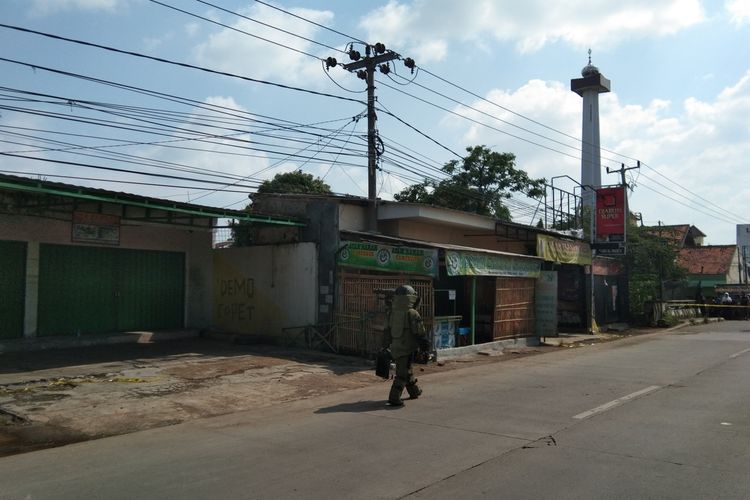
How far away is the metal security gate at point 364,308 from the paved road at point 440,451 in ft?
13.2

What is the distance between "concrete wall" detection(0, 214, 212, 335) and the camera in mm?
14484

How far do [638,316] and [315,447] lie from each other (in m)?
27.5

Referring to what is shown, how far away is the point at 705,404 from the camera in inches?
360

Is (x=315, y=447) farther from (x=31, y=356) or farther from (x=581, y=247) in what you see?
(x=581, y=247)

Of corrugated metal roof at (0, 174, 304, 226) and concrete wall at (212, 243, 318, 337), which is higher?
corrugated metal roof at (0, 174, 304, 226)

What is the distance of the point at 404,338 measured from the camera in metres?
9.54

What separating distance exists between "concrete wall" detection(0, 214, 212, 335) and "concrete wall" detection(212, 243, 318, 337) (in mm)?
423

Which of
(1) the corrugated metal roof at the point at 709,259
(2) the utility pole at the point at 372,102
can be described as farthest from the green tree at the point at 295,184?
(1) the corrugated metal roof at the point at 709,259

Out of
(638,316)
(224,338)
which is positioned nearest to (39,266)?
(224,338)

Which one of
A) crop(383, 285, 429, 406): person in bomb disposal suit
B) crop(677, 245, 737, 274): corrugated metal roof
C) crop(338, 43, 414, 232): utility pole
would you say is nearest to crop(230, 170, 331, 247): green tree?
crop(338, 43, 414, 232): utility pole

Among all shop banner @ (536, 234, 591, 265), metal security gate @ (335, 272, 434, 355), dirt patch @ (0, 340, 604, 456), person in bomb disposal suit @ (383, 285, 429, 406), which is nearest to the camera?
dirt patch @ (0, 340, 604, 456)

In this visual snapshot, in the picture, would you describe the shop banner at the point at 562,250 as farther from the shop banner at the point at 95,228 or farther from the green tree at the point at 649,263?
the shop banner at the point at 95,228

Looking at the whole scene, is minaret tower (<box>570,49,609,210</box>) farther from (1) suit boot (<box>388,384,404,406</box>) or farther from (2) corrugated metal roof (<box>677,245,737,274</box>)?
(1) suit boot (<box>388,384,404,406</box>)

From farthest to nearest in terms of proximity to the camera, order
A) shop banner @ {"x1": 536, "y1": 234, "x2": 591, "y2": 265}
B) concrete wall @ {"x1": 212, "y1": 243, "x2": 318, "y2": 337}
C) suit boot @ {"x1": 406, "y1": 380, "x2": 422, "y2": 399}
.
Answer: shop banner @ {"x1": 536, "y1": 234, "x2": 591, "y2": 265}, concrete wall @ {"x1": 212, "y1": 243, "x2": 318, "y2": 337}, suit boot @ {"x1": 406, "y1": 380, "x2": 422, "y2": 399}
